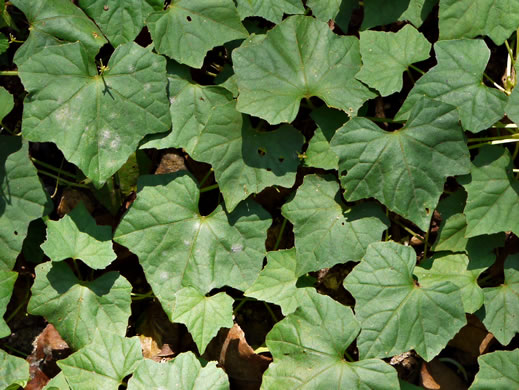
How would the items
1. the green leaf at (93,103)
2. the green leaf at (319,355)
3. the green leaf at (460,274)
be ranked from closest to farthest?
the green leaf at (319,355) < the green leaf at (460,274) < the green leaf at (93,103)

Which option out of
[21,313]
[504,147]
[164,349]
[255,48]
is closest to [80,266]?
[21,313]

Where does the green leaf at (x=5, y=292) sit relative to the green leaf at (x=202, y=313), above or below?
below

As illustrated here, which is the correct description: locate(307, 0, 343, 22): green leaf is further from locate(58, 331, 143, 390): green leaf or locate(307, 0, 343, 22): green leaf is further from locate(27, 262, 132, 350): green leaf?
locate(58, 331, 143, 390): green leaf

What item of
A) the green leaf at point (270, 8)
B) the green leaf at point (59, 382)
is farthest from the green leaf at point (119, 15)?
the green leaf at point (59, 382)

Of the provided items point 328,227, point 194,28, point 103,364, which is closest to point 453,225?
point 328,227

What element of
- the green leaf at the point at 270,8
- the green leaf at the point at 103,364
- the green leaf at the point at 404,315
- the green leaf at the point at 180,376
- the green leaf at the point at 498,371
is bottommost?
the green leaf at the point at 103,364

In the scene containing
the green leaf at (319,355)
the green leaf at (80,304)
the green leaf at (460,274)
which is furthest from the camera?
the green leaf at (80,304)

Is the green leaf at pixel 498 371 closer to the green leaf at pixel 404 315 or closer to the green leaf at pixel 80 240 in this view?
the green leaf at pixel 404 315
